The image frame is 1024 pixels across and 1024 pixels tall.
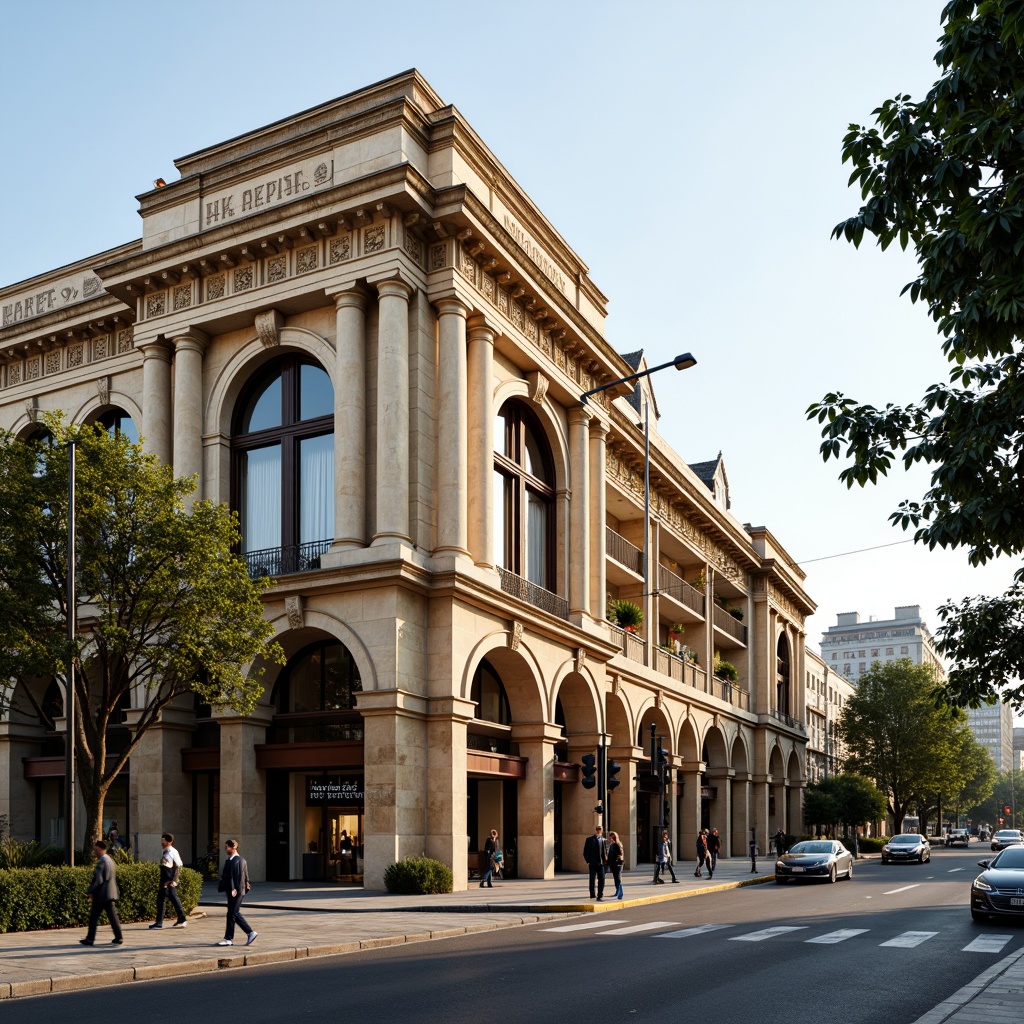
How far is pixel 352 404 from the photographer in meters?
30.1

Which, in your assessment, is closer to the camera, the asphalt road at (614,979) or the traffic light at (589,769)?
the asphalt road at (614,979)

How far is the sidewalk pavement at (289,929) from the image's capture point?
14.9 metres

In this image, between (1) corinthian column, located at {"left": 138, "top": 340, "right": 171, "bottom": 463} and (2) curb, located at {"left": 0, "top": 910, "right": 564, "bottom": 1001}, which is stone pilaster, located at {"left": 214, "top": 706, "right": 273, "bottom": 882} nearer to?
(1) corinthian column, located at {"left": 138, "top": 340, "right": 171, "bottom": 463}

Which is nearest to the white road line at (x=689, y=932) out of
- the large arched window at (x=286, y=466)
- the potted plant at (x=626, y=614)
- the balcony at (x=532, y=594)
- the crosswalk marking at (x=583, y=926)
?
the crosswalk marking at (x=583, y=926)

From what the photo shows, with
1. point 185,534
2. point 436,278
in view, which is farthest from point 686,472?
point 185,534

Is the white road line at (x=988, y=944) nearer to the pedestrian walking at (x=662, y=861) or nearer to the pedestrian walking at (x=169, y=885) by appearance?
the pedestrian walking at (x=169, y=885)

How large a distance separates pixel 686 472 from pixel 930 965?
39.0 meters

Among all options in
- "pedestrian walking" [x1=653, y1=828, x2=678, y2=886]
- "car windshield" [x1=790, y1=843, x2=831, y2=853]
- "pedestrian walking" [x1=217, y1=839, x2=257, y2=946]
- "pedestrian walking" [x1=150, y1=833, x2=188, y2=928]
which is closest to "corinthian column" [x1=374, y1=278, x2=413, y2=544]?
"pedestrian walking" [x1=150, y1=833, x2=188, y2=928]

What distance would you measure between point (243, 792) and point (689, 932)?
1372cm

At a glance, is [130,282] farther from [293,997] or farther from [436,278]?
[293,997]

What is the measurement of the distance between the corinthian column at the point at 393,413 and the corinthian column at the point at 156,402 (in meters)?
7.64

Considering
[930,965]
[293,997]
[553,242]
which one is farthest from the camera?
[553,242]

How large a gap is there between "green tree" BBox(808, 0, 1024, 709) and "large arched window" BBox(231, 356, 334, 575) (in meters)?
21.9

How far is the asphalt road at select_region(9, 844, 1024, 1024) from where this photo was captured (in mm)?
11938
